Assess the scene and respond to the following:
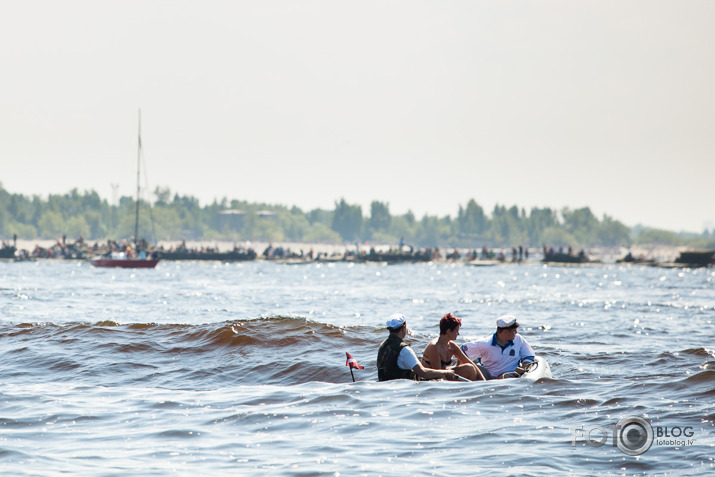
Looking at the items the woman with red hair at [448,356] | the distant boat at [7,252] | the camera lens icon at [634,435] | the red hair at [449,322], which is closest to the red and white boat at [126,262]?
the distant boat at [7,252]

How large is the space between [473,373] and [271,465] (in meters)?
4.79

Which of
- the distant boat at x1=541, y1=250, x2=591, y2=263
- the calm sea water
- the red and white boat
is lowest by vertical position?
the calm sea water

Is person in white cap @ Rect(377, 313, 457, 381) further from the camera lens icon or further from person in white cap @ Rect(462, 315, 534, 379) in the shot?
the camera lens icon

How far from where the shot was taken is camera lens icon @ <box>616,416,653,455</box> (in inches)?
350

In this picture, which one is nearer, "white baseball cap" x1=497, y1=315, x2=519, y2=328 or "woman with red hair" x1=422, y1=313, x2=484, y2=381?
"woman with red hair" x1=422, y1=313, x2=484, y2=381

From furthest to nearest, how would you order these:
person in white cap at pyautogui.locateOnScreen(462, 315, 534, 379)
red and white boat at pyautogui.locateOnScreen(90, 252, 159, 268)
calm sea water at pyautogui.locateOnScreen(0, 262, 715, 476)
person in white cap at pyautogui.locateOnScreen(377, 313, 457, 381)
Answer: red and white boat at pyautogui.locateOnScreen(90, 252, 159, 268) → person in white cap at pyautogui.locateOnScreen(462, 315, 534, 379) → person in white cap at pyautogui.locateOnScreen(377, 313, 457, 381) → calm sea water at pyautogui.locateOnScreen(0, 262, 715, 476)

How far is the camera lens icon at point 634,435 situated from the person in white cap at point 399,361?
2.71 metres

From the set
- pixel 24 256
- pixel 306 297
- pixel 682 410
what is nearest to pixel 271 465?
pixel 682 410

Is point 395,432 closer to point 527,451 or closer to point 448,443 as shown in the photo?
point 448,443

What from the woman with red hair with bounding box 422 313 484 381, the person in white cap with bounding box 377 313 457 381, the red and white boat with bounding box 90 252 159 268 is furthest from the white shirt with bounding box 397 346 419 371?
the red and white boat with bounding box 90 252 159 268

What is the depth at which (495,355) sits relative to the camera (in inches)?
500

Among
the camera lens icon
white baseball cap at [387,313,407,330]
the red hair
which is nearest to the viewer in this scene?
the camera lens icon

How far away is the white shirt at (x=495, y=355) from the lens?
1270cm

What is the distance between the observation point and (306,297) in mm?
42156
